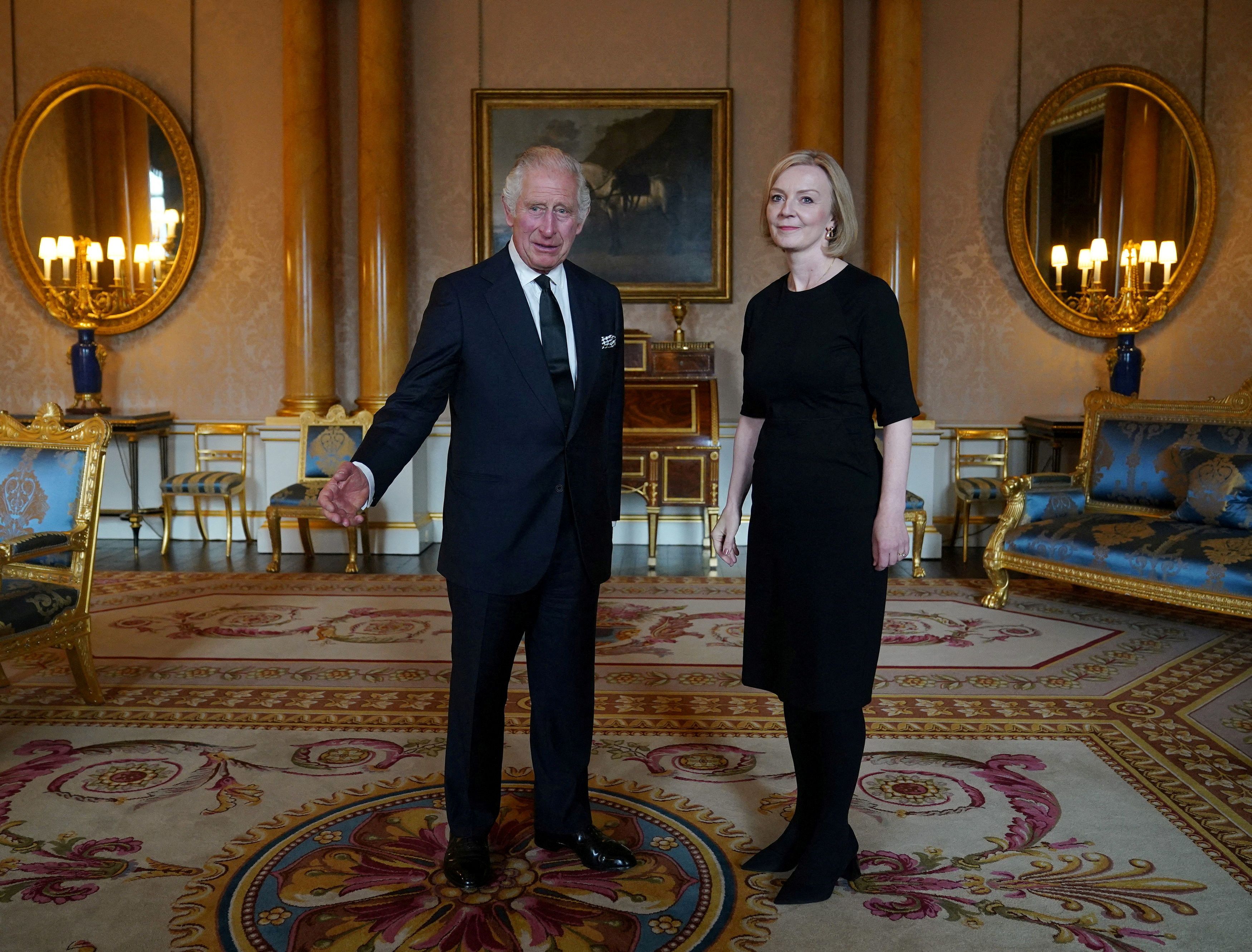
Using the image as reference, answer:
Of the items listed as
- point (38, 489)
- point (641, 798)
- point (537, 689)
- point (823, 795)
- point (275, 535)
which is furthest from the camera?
point (275, 535)

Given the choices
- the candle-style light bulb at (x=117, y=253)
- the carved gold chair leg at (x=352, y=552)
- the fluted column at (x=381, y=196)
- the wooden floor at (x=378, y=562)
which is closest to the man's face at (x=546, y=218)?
the wooden floor at (x=378, y=562)

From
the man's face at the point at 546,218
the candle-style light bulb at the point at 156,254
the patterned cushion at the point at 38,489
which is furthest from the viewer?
the candle-style light bulb at the point at 156,254

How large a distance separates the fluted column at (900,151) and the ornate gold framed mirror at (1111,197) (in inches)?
33.4

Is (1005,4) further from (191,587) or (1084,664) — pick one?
(191,587)

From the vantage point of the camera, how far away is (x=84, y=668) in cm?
365

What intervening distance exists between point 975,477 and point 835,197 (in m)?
5.30

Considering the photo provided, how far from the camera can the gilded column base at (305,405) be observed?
6.96m

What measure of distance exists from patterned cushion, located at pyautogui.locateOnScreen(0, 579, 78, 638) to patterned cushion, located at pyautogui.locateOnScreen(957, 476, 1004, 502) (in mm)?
4998

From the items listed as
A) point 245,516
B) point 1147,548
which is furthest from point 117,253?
point 1147,548

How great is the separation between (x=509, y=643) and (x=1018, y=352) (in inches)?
229

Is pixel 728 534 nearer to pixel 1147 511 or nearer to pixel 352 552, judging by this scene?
pixel 1147 511

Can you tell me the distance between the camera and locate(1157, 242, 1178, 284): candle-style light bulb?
6918 millimetres

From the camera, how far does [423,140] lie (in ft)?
23.8

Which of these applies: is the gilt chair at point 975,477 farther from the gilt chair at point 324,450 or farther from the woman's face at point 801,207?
the woman's face at point 801,207
